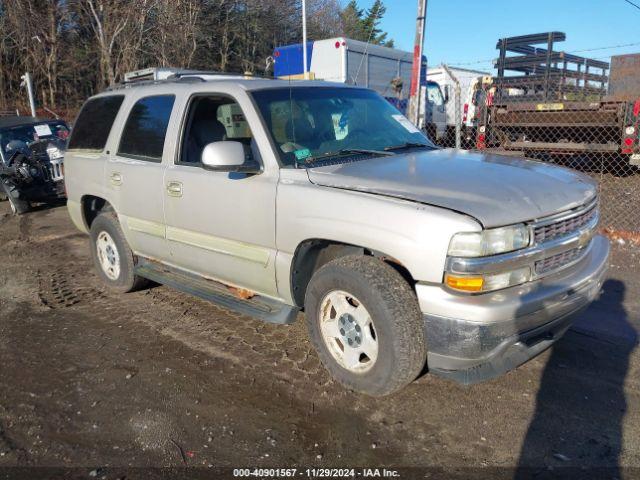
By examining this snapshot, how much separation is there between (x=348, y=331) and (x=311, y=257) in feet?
1.88

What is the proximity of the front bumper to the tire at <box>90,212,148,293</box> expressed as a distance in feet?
10.8

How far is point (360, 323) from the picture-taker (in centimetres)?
313

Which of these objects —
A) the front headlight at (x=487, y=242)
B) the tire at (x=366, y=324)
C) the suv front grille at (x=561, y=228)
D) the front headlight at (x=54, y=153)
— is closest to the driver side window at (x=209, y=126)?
the tire at (x=366, y=324)

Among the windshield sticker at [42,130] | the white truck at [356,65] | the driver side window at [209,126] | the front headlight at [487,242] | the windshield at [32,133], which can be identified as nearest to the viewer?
the front headlight at [487,242]

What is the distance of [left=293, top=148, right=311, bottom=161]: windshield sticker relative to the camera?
11.6 ft

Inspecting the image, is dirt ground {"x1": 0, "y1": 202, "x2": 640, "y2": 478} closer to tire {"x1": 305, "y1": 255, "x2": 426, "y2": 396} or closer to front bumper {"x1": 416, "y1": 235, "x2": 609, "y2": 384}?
tire {"x1": 305, "y1": 255, "x2": 426, "y2": 396}

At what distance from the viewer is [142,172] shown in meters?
4.48

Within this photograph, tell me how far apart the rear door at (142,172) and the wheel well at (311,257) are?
1.48m

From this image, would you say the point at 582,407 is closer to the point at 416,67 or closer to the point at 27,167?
the point at 416,67

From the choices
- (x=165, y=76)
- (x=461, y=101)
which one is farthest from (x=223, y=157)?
(x=461, y=101)

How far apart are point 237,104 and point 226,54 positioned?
2600 centimetres

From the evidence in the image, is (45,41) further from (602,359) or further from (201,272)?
(602,359)

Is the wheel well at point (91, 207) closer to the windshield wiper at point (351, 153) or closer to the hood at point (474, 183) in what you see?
the windshield wiper at point (351, 153)

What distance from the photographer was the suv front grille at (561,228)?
2.86m
